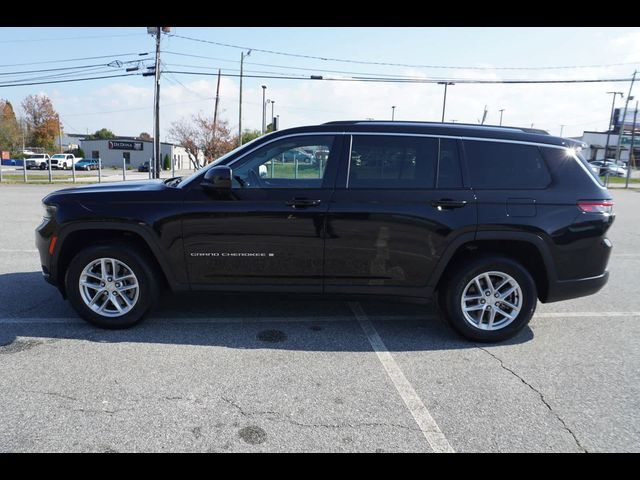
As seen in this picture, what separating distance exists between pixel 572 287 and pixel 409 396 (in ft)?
6.60

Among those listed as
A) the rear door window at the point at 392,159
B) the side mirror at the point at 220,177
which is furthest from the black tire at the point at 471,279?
A: the side mirror at the point at 220,177

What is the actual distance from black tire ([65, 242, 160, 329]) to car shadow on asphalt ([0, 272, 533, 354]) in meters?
0.11

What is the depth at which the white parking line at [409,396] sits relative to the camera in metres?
2.56

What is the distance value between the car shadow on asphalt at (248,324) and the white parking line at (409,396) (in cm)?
8

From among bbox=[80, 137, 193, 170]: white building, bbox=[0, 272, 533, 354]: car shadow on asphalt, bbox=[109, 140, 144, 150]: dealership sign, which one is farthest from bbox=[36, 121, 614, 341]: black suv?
bbox=[109, 140, 144, 150]: dealership sign

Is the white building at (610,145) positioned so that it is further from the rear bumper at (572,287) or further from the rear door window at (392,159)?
the rear door window at (392,159)

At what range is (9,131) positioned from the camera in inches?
2574

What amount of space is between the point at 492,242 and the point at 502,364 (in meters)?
1.09

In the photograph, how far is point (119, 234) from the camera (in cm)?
405

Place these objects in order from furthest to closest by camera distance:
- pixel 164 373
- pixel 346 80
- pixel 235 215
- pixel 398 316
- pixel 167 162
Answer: pixel 167 162 → pixel 346 80 → pixel 398 316 → pixel 235 215 → pixel 164 373

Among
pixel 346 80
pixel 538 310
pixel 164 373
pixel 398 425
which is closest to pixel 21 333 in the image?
pixel 164 373

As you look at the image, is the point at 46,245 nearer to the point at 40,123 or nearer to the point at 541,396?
the point at 541,396

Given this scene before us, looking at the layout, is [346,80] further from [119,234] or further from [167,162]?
[167,162]

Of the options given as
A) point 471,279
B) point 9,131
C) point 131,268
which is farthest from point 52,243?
point 9,131
